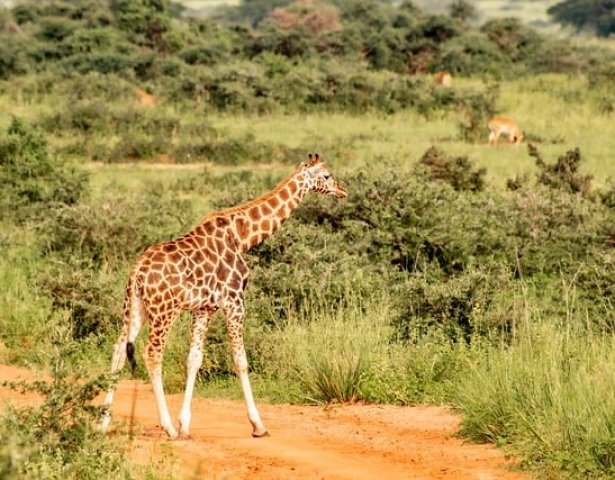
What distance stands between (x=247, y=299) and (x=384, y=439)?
10.8 feet

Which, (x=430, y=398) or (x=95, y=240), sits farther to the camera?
(x=95, y=240)

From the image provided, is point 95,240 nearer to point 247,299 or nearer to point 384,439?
point 247,299

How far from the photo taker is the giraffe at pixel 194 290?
759 cm

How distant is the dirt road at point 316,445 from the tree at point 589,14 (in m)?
68.4

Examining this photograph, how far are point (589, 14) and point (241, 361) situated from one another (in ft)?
234

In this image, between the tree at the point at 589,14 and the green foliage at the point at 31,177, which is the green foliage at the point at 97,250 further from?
the tree at the point at 589,14

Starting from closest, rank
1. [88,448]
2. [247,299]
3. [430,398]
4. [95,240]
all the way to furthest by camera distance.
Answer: [88,448], [430,398], [247,299], [95,240]

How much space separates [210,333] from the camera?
33.7ft

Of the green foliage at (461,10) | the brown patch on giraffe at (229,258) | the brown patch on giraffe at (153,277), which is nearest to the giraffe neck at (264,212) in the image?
the brown patch on giraffe at (229,258)

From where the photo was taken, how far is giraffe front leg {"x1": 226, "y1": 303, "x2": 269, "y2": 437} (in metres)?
7.78

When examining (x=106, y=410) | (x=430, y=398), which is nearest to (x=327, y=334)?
(x=430, y=398)

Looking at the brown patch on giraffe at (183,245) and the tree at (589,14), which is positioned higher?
the brown patch on giraffe at (183,245)

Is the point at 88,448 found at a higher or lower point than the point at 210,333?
higher

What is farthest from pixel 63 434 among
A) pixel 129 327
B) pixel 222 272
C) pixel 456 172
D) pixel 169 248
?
pixel 456 172
